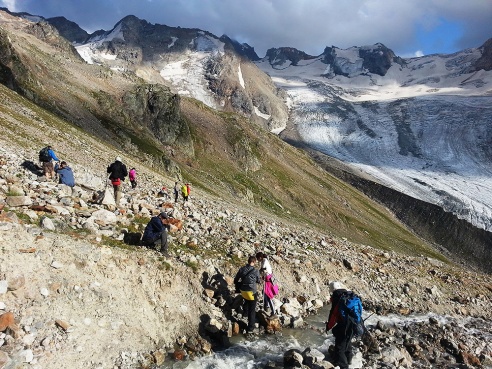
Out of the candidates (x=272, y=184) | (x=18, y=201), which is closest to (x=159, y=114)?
(x=272, y=184)

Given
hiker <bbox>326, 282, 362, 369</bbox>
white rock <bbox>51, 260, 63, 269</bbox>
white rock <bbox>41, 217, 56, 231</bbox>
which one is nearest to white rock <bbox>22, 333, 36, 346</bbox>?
white rock <bbox>51, 260, 63, 269</bbox>

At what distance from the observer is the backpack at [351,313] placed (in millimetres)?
12609

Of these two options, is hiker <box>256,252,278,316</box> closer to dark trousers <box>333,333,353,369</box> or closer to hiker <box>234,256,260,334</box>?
hiker <box>234,256,260,334</box>

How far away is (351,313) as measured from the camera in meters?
12.7

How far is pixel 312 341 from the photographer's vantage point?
1554 cm

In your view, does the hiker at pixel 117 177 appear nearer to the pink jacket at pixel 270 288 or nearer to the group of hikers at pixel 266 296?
the group of hikers at pixel 266 296

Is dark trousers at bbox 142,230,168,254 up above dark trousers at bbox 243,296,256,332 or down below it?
above

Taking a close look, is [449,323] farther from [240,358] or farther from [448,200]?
[448,200]

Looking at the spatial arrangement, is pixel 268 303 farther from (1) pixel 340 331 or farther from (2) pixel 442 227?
(2) pixel 442 227

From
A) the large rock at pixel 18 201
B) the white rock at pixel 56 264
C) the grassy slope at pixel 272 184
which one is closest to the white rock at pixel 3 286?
the white rock at pixel 56 264

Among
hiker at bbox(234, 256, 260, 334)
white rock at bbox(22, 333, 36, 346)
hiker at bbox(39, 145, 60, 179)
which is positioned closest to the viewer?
white rock at bbox(22, 333, 36, 346)

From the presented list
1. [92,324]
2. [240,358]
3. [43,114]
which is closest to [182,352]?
[240,358]

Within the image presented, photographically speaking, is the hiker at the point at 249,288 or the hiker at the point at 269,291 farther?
the hiker at the point at 269,291

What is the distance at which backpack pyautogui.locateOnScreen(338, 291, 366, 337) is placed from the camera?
1261 cm
